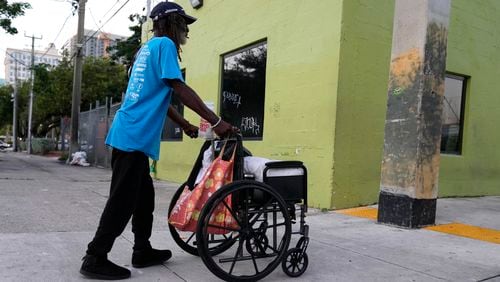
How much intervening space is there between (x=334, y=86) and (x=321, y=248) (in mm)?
2761

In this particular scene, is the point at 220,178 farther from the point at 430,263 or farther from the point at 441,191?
the point at 441,191

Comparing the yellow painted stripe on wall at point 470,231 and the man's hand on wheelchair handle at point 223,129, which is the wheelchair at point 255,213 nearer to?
the man's hand on wheelchair handle at point 223,129

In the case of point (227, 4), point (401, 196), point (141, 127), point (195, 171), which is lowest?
point (401, 196)

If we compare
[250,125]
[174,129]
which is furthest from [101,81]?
[250,125]

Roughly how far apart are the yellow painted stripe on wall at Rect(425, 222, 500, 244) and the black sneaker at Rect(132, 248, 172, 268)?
3440 mm

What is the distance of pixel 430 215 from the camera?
5691 millimetres

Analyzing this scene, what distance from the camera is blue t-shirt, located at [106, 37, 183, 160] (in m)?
3.33

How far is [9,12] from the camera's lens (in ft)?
51.0

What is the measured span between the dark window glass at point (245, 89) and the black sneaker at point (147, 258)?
471cm

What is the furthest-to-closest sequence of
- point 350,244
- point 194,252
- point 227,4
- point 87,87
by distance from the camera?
point 87,87
point 227,4
point 350,244
point 194,252

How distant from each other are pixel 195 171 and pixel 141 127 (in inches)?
23.4

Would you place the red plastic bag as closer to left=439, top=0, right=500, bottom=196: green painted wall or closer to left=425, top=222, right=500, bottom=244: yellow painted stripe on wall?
left=425, top=222, right=500, bottom=244: yellow painted stripe on wall

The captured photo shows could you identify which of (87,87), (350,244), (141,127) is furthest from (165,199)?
(87,87)

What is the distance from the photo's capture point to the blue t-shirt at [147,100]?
10.9 feet
